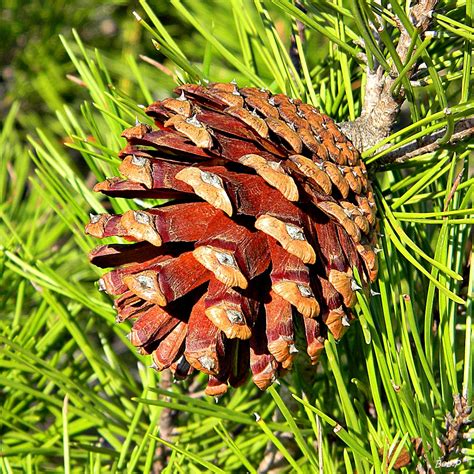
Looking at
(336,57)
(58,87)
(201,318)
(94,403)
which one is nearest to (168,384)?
(94,403)

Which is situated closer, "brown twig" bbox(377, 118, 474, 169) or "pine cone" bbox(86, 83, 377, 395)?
"pine cone" bbox(86, 83, 377, 395)

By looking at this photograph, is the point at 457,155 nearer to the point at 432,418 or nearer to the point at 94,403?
the point at 432,418

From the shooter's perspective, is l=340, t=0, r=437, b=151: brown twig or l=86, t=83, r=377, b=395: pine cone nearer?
l=86, t=83, r=377, b=395: pine cone

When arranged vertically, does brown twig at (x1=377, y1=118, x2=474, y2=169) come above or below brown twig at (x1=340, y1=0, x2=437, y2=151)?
below

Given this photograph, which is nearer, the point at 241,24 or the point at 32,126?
the point at 241,24
